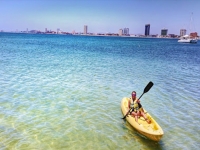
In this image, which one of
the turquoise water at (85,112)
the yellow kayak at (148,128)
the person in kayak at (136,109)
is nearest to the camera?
the yellow kayak at (148,128)

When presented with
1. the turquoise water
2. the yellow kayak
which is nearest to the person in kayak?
the yellow kayak

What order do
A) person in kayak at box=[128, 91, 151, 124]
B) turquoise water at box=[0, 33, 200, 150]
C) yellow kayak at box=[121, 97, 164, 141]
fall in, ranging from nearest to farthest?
1. yellow kayak at box=[121, 97, 164, 141]
2. turquoise water at box=[0, 33, 200, 150]
3. person in kayak at box=[128, 91, 151, 124]

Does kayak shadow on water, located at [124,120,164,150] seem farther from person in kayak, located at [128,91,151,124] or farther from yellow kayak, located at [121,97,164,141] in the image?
person in kayak, located at [128,91,151,124]

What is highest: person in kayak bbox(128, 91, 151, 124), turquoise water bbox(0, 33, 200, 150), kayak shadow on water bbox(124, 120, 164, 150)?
person in kayak bbox(128, 91, 151, 124)

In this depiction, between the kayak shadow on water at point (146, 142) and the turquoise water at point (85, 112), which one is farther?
the turquoise water at point (85, 112)

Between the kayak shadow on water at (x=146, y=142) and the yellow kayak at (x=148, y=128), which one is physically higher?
the yellow kayak at (x=148, y=128)

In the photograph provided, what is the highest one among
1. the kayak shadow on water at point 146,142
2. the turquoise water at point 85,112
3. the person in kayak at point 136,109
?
the person in kayak at point 136,109

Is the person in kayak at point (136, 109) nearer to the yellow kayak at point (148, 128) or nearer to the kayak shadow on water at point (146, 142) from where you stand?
the yellow kayak at point (148, 128)

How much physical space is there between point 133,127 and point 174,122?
2532mm

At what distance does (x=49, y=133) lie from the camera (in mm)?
9250

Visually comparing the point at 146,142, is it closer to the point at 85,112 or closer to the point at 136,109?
the point at 136,109

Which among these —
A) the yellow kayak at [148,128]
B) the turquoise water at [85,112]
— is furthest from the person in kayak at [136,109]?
the turquoise water at [85,112]

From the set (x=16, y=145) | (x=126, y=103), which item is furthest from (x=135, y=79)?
(x=16, y=145)

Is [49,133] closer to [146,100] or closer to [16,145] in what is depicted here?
[16,145]
